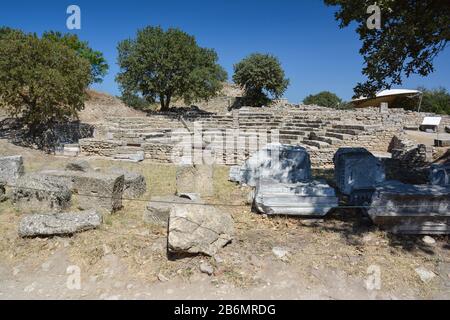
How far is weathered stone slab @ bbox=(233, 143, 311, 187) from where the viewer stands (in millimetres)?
7898

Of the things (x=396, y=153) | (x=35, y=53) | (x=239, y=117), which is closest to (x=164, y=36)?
(x=239, y=117)

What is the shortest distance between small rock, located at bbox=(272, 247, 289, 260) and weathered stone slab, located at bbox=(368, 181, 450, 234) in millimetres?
1477

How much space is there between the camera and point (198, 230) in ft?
14.5

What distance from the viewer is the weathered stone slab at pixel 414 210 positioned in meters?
4.75

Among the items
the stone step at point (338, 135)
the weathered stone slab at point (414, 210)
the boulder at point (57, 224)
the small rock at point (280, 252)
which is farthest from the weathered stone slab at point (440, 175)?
the stone step at point (338, 135)

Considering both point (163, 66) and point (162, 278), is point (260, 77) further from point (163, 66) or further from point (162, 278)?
point (162, 278)

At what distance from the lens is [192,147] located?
1337 centimetres

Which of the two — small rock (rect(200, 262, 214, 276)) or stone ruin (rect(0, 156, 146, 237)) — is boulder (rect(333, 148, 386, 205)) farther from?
stone ruin (rect(0, 156, 146, 237))

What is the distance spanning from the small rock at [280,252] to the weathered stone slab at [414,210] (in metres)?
1.48

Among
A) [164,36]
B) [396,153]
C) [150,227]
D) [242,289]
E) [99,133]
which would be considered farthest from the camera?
[164,36]

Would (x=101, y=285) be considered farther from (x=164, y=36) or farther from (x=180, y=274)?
(x=164, y=36)

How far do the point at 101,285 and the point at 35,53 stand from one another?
42.5 feet

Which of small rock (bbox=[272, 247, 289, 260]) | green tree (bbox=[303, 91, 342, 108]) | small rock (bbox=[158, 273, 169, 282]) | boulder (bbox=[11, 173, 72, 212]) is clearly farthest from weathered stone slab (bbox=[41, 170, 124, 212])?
green tree (bbox=[303, 91, 342, 108])

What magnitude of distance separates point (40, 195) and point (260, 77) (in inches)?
1063
